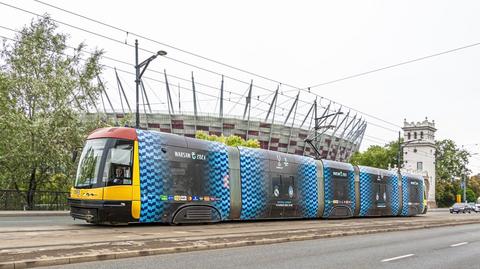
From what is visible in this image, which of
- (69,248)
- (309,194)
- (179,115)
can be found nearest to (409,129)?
(179,115)

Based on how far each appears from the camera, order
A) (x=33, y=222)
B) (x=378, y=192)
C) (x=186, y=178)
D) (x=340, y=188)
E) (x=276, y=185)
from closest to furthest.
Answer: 1. (x=33, y=222)
2. (x=186, y=178)
3. (x=276, y=185)
4. (x=340, y=188)
5. (x=378, y=192)

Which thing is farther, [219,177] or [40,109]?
[40,109]

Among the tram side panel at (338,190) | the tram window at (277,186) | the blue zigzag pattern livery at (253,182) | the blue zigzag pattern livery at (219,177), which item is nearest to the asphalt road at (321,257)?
the blue zigzag pattern livery at (219,177)

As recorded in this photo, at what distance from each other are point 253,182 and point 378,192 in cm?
1386

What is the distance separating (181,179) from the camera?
18.5 metres

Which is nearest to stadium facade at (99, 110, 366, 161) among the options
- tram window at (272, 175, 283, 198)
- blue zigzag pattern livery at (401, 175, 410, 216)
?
blue zigzag pattern livery at (401, 175, 410, 216)

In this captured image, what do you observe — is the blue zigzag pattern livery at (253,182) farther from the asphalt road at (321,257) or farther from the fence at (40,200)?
the fence at (40,200)

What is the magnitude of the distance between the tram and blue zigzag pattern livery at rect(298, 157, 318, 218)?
0.16 feet

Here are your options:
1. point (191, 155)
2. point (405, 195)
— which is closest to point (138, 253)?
point (191, 155)

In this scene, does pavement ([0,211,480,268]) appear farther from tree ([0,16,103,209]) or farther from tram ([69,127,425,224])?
tree ([0,16,103,209])

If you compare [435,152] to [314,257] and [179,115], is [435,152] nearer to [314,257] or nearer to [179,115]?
[179,115]

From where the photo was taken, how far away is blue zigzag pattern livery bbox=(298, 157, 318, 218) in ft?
83.1

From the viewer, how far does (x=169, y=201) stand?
→ 17891 millimetres

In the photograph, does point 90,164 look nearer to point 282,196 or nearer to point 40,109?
point 282,196
